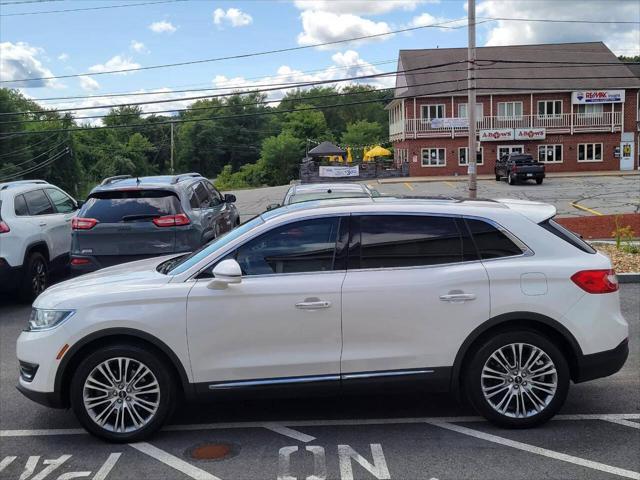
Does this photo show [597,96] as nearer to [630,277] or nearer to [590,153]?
[590,153]

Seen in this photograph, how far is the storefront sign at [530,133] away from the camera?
51188 millimetres

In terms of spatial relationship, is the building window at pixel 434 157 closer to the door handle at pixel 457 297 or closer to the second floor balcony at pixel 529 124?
the second floor balcony at pixel 529 124

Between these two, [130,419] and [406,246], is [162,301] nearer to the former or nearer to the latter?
[130,419]

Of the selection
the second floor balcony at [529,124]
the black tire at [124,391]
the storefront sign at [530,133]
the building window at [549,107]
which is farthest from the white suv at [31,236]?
the building window at [549,107]

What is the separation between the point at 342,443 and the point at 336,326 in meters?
0.82

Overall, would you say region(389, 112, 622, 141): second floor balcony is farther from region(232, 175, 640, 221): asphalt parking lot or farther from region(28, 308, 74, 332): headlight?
region(28, 308, 74, 332): headlight

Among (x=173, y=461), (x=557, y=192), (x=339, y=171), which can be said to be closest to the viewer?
(x=173, y=461)

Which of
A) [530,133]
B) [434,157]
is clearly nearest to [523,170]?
[530,133]

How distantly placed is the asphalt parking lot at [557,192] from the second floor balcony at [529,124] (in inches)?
265

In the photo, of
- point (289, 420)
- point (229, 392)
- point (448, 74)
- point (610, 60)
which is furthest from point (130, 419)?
point (610, 60)

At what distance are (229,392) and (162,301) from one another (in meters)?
0.79

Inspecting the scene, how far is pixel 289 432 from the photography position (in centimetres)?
494

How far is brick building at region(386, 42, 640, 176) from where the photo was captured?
5144 centimetres

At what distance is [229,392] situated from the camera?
15.5ft
